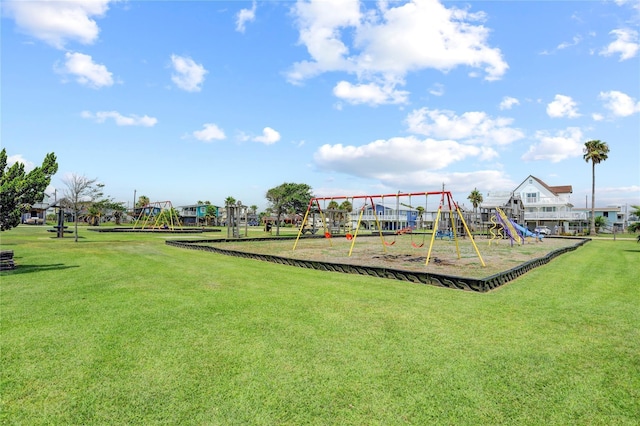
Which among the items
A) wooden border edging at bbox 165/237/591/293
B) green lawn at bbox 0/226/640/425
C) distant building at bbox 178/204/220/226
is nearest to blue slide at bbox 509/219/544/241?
wooden border edging at bbox 165/237/591/293

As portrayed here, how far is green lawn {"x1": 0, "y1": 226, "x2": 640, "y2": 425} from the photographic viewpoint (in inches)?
143

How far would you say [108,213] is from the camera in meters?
86.6

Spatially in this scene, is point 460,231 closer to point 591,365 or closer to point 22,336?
point 591,365

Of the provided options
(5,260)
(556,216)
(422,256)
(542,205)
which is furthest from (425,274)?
(542,205)

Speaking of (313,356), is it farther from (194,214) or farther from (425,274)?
(194,214)

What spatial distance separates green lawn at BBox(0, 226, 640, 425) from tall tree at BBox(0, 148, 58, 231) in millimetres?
3107

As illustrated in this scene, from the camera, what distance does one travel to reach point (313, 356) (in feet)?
16.1

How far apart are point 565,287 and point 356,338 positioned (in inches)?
331

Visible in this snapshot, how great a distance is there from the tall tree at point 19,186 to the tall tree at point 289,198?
3150 cm

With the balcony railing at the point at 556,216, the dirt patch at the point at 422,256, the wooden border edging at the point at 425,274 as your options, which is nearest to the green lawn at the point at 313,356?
the wooden border edging at the point at 425,274

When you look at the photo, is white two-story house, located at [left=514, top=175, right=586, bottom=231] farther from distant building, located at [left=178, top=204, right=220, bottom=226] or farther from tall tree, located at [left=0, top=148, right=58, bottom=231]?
distant building, located at [left=178, top=204, right=220, bottom=226]

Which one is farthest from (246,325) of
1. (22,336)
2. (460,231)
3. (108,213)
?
(108,213)

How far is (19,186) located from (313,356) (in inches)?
449

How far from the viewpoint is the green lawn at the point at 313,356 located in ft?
11.9
